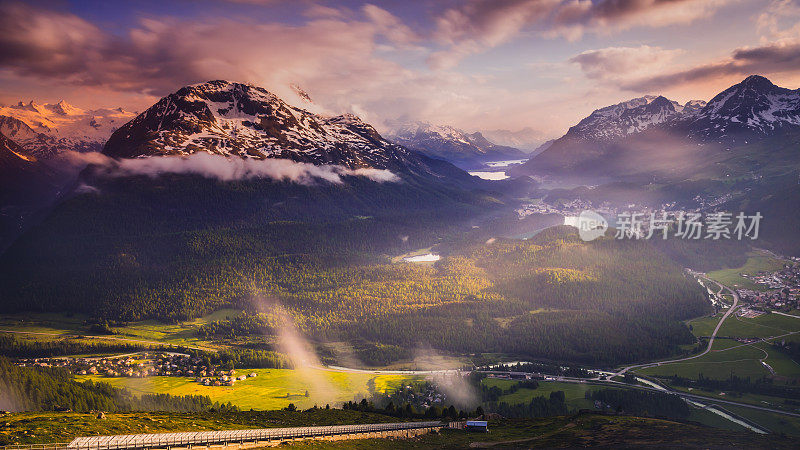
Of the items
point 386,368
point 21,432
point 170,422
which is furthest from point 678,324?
point 21,432

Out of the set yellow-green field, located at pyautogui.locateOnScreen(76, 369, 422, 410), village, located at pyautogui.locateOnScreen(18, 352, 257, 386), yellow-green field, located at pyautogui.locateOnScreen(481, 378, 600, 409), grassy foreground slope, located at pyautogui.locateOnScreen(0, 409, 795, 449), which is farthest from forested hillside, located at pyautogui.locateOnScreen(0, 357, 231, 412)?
yellow-green field, located at pyautogui.locateOnScreen(481, 378, 600, 409)

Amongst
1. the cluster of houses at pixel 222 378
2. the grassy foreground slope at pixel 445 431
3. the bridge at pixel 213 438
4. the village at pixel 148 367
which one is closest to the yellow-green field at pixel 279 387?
the cluster of houses at pixel 222 378

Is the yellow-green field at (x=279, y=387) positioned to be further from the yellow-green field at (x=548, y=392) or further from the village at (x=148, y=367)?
the yellow-green field at (x=548, y=392)

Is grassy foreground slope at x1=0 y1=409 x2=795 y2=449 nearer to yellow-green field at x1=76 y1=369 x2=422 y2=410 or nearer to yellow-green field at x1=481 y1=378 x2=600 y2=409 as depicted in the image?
yellow-green field at x1=481 y1=378 x2=600 y2=409

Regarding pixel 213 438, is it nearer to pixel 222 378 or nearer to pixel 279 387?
pixel 279 387

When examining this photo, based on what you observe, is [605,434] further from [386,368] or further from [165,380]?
[165,380]

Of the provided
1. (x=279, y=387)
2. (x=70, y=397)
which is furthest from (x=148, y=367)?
(x=279, y=387)
